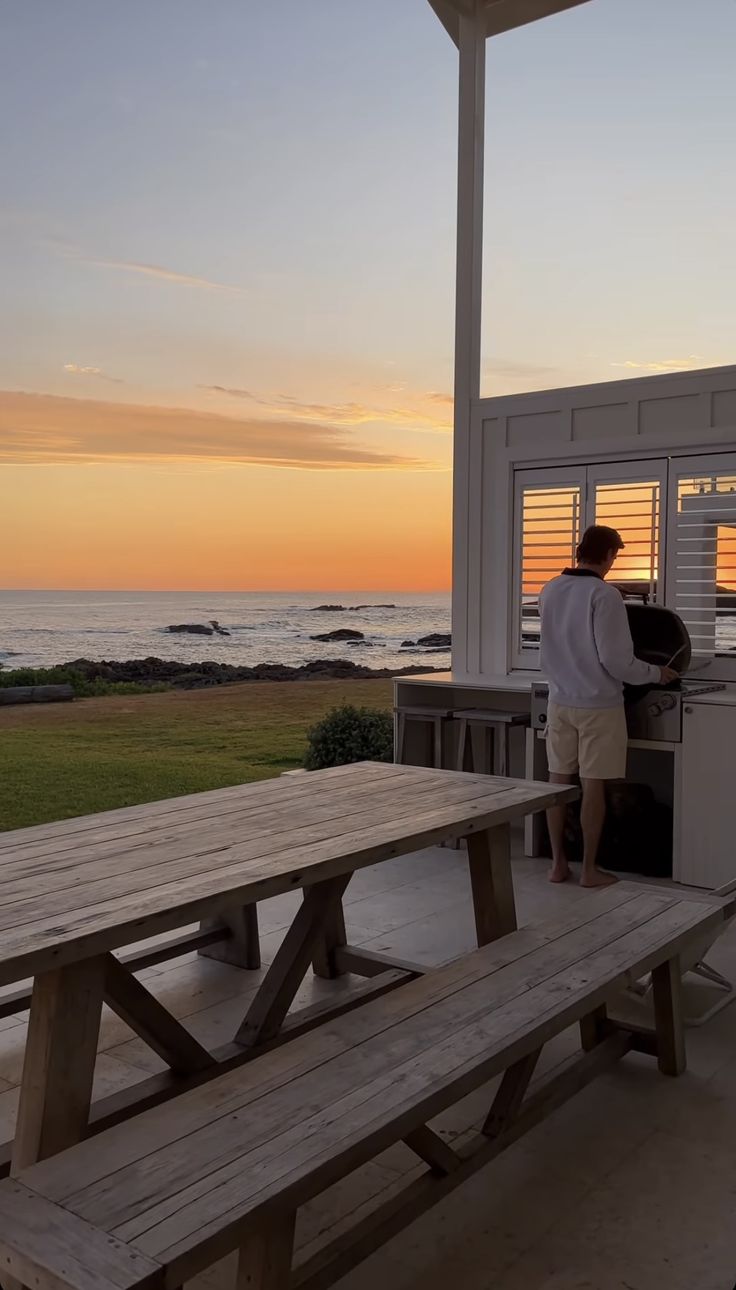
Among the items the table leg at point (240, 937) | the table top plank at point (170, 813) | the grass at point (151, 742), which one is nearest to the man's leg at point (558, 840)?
the table top plank at point (170, 813)

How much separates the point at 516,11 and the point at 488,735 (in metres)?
4.80

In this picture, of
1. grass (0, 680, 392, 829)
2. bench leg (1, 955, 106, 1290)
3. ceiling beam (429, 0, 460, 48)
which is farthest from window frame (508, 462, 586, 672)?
grass (0, 680, 392, 829)

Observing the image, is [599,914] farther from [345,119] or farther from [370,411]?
[370,411]

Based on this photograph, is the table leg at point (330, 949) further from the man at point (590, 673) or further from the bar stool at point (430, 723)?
the bar stool at point (430, 723)

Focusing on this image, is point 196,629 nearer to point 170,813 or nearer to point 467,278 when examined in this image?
point 467,278

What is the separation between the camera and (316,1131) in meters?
1.93

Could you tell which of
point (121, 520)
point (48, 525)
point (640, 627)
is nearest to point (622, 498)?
point (640, 627)

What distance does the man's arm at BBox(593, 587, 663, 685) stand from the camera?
517 cm

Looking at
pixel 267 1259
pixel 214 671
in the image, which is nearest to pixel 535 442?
pixel 267 1259

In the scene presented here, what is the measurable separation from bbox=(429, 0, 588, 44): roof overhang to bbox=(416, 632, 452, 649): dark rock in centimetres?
1945

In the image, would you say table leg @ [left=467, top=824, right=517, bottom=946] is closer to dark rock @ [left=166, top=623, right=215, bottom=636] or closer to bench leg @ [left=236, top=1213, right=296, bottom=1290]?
bench leg @ [left=236, top=1213, right=296, bottom=1290]

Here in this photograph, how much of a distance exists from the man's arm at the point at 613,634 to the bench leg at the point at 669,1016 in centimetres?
206

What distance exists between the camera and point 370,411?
27656mm

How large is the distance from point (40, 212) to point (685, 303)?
9601mm
